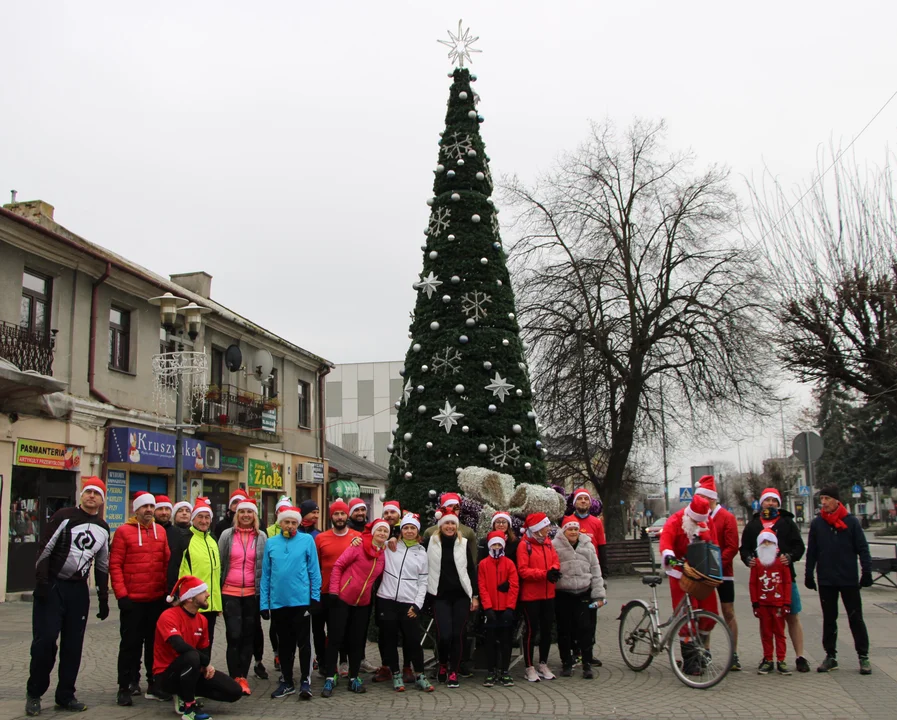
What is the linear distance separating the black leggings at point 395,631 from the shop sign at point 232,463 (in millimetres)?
17327

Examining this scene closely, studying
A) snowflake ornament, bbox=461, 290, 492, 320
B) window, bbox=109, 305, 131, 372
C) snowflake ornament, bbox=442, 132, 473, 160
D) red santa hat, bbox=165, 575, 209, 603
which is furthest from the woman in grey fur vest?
window, bbox=109, 305, 131, 372

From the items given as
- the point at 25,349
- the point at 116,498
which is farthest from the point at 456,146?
the point at 116,498

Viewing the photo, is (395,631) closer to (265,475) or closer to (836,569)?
(836,569)

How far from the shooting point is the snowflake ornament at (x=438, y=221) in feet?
37.2

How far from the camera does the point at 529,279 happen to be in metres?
22.4

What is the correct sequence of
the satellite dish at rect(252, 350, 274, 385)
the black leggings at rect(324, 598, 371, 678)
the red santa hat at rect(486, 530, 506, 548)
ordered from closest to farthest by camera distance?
the black leggings at rect(324, 598, 371, 678)
the red santa hat at rect(486, 530, 506, 548)
the satellite dish at rect(252, 350, 274, 385)

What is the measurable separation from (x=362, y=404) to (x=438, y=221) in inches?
2069

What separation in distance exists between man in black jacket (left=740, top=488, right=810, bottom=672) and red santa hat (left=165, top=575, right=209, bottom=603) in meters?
5.20

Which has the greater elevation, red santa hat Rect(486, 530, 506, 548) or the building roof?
the building roof

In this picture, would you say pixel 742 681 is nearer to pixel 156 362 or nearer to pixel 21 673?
pixel 21 673

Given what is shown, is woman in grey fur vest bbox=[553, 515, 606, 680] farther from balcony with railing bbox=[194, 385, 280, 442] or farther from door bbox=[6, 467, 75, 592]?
balcony with railing bbox=[194, 385, 280, 442]

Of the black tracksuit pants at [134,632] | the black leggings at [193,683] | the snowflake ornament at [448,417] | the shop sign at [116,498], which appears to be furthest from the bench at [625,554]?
the black leggings at [193,683]

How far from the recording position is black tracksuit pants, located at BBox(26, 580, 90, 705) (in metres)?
7.10

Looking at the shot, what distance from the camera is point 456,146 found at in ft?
38.2
